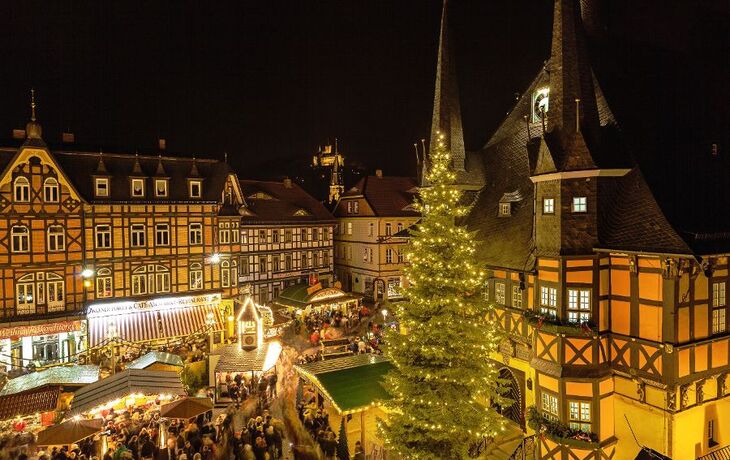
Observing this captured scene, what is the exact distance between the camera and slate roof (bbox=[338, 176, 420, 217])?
42.8 meters

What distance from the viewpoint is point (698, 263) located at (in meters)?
13.4

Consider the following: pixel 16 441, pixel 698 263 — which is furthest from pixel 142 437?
pixel 698 263

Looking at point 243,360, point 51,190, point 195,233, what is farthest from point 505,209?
point 51,190

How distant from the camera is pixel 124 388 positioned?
1645cm

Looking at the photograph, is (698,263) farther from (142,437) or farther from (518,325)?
(142,437)

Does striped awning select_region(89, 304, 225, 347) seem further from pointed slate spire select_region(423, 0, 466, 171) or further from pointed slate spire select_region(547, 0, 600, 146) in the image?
pointed slate spire select_region(547, 0, 600, 146)

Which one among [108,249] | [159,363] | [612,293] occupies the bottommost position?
[159,363]

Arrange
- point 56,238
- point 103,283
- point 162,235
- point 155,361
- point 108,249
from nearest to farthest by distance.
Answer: point 155,361 < point 56,238 < point 103,283 < point 108,249 < point 162,235

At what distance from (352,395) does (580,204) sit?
1038 centimetres

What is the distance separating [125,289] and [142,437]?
45.8 feet

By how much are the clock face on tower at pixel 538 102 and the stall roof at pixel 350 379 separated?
12273 mm

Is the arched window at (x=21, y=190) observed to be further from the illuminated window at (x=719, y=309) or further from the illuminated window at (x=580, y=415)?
the illuminated window at (x=719, y=309)

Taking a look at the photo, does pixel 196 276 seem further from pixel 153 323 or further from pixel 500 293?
pixel 500 293

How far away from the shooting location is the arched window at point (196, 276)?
30.0 meters
